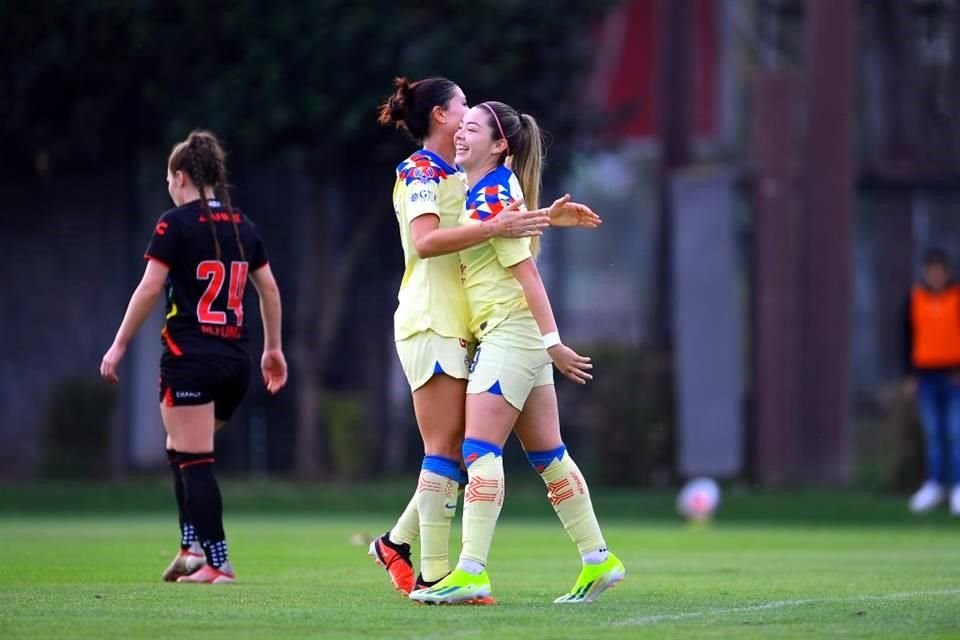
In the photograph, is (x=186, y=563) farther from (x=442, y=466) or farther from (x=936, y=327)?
(x=936, y=327)

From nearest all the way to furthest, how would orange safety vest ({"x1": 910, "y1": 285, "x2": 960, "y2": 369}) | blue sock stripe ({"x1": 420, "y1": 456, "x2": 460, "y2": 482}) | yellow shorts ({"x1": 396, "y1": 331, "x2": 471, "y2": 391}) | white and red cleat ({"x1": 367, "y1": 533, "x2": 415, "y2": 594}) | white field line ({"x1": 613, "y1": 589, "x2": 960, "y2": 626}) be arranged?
white field line ({"x1": 613, "y1": 589, "x2": 960, "y2": 626}) → yellow shorts ({"x1": 396, "y1": 331, "x2": 471, "y2": 391}) → blue sock stripe ({"x1": 420, "y1": 456, "x2": 460, "y2": 482}) → white and red cleat ({"x1": 367, "y1": 533, "x2": 415, "y2": 594}) → orange safety vest ({"x1": 910, "y1": 285, "x2": 960, "y2": 369})

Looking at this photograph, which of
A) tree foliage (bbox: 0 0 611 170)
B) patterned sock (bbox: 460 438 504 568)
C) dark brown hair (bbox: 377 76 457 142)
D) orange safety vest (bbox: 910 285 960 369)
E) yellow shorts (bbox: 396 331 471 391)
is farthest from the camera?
tree foliage (bbox: 0 0 611 170)

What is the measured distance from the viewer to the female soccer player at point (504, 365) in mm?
6887

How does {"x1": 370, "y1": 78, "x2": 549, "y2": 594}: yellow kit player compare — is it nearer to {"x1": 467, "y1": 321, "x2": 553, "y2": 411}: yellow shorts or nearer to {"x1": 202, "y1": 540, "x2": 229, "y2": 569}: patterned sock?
{"x1": 467, "y1": 321, "x2": 553, "y2": 411}: yellow shorts

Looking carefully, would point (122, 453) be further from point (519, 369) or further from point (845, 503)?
point (519, 369)

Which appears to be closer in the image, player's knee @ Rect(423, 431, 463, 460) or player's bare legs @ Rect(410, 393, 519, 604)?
player's bare legs @ Rect(410, 393, 519, 604)

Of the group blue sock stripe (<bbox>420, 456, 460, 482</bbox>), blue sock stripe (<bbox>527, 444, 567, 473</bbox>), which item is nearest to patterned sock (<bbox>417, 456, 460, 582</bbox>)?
blue sock stripe (<bbox>420, 456, 460, 482</bbox>)

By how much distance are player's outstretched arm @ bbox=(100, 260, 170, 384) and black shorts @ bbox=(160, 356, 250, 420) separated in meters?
0.24

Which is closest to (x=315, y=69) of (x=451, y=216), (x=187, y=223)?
(x=187, y=223)

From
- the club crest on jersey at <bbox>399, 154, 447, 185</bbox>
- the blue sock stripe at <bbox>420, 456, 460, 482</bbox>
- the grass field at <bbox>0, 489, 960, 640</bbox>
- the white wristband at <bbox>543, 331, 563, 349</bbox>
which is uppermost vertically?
the club crest on jersey at <bbox>399, 154, 447, 185</bbox>

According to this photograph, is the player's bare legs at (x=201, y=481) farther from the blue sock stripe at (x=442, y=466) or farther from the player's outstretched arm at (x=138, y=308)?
the blue sock stripe at (x=442, y=466)

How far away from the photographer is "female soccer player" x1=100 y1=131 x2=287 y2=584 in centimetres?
848

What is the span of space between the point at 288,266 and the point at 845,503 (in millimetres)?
7224

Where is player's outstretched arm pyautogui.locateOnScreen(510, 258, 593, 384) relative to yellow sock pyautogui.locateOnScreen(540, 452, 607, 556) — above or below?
above
